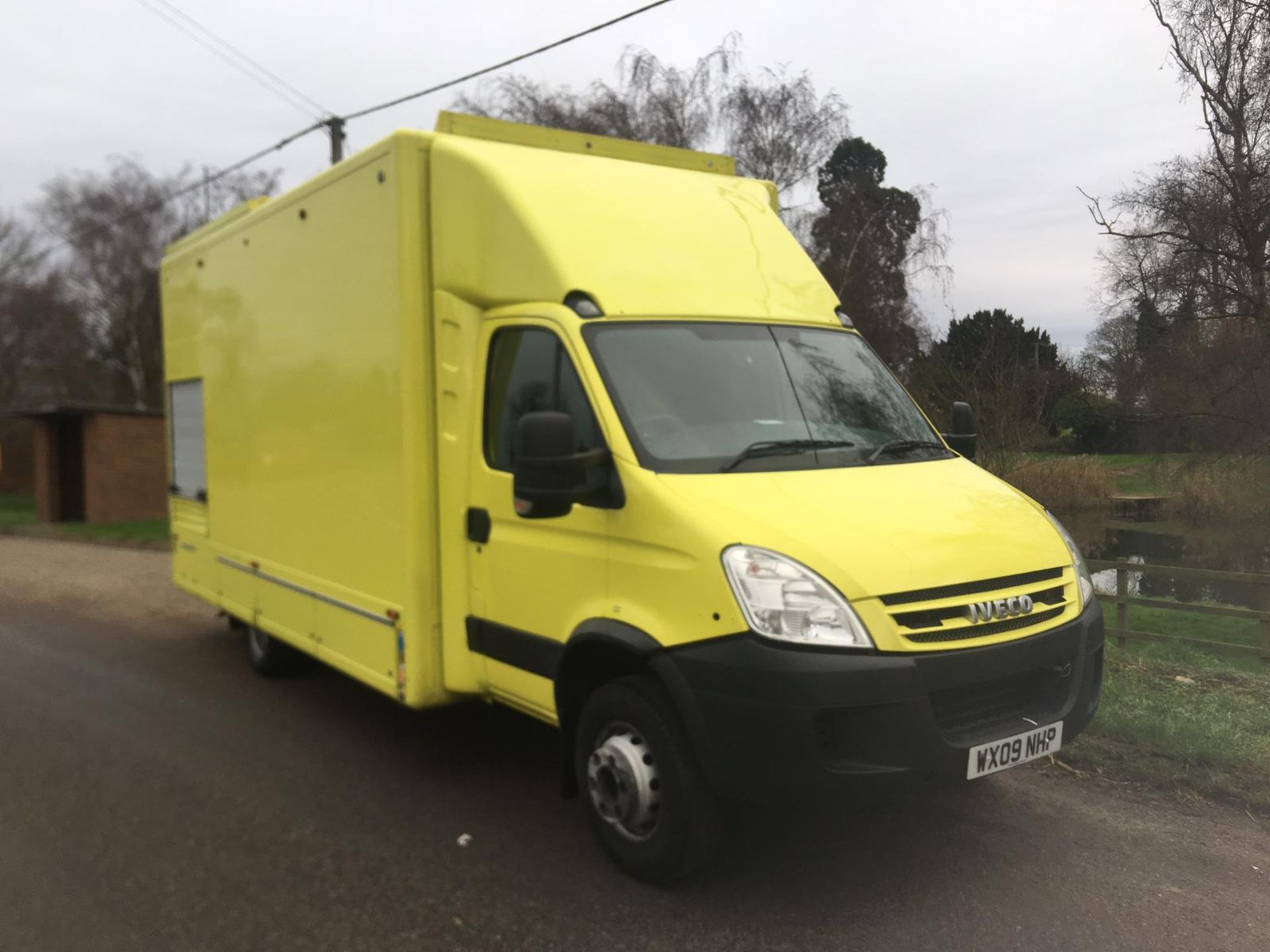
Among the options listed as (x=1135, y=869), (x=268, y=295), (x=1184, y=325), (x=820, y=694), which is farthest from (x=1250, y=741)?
(x=1184, y=325)

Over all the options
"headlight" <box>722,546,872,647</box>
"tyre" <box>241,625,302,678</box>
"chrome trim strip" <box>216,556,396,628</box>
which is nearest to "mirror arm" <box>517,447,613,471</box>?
"headlight" <box>722,546,872,647</box>

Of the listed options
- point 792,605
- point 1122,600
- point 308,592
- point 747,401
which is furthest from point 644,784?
point 1122,600

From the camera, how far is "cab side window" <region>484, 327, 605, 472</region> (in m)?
3.96

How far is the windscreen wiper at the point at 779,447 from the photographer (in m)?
3.80

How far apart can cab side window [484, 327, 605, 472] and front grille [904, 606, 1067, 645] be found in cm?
138

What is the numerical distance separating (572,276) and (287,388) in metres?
2.54

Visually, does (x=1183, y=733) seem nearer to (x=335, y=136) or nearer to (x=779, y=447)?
(x=779, y=447)

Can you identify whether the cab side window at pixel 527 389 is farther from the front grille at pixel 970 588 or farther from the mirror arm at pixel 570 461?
the front grille at pixel 970 588

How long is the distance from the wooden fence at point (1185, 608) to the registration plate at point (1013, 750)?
420 centimetres

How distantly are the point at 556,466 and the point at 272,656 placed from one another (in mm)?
4233

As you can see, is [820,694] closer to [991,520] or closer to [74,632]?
[991,520]

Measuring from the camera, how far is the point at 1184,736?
508 cm

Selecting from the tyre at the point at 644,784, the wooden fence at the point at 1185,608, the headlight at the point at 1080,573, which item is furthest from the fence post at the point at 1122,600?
the tyre at the point at 644,784

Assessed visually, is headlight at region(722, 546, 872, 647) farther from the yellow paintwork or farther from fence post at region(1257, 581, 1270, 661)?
fence post at region(1257, 581, 1270, 661)
